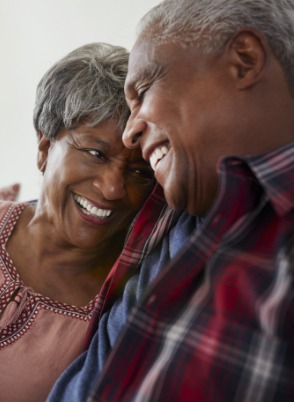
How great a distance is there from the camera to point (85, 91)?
1350mm

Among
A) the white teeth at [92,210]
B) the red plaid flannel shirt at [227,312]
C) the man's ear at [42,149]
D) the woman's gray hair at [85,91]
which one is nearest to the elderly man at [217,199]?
the red plaid flannel shirt at [227,312]

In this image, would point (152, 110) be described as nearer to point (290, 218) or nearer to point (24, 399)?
point (290, 218)

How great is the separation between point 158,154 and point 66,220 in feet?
1.45

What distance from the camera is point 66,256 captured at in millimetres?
1486

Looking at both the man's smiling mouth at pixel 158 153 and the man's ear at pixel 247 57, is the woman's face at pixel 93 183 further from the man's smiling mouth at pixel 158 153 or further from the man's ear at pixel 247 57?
the man's ear at pixel 247 57

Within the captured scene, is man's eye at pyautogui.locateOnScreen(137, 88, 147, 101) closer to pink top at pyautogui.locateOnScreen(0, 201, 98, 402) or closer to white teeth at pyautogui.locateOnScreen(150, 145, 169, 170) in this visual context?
white teeth at pyautogui.locateOnScreen(150, 145, 169, 170)

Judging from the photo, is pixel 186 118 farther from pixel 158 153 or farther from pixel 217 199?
pixel 217 199

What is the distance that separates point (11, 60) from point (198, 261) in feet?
7.15

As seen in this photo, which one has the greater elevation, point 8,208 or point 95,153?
point 95,153

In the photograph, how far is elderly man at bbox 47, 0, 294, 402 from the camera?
76 centimetres

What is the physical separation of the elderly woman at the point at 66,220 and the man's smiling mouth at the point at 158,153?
25 centimetres

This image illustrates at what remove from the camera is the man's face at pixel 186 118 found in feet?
3.26

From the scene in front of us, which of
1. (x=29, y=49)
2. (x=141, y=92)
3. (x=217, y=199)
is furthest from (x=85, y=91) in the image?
(x=29, y=49)

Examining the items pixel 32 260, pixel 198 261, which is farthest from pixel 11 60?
pixel 198 261
